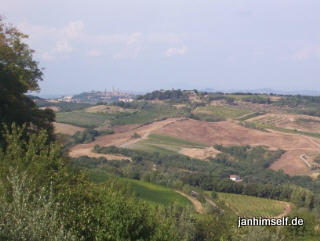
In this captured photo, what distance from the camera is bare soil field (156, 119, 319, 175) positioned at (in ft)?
210

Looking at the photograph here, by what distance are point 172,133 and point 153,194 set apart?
49.6 meters

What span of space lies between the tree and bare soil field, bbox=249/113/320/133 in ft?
231

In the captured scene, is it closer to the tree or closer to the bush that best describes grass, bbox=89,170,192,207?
the tree

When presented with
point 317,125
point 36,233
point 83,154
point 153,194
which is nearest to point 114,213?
point 36,233

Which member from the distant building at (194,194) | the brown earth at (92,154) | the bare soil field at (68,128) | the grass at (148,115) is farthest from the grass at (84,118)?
the distant building at (194,194)

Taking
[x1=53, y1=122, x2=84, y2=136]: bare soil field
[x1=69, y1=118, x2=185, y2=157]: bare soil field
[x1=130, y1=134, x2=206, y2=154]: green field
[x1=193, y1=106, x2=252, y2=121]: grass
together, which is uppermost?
[x1=193, y1=106, x2=252, y2=121]: grass

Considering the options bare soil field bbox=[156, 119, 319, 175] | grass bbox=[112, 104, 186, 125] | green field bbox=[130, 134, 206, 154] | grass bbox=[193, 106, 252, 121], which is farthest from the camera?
grass bbox=[193, 106, 252, 121]

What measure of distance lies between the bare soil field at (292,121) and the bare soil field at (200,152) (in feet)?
88.3

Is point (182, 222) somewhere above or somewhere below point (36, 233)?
below

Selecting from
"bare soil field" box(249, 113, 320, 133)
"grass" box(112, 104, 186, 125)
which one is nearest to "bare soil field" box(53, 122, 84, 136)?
"grass" box(112, 104, 186, 125)

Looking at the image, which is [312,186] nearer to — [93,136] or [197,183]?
[197,183]

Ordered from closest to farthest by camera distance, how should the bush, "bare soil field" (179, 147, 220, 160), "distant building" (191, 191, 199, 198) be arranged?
the bush < "distant building" (191, 191, 199, 198) < "bare soil field" (179, 147, 220, 160)

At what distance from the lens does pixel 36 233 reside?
6582 millimetres

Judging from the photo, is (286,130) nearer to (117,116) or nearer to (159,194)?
(117,116)
